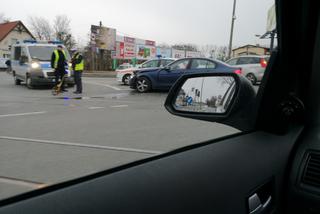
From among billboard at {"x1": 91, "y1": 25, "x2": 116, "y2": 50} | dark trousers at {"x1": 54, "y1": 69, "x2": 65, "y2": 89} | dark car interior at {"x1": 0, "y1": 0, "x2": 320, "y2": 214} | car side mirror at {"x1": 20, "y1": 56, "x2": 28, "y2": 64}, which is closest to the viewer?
dark car interior at {"x1": 0, "y1": 0, "x2": 320, "y2": 214}

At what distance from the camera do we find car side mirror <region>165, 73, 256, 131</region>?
1.62 metres

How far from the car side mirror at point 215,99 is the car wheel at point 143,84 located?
33.3ft

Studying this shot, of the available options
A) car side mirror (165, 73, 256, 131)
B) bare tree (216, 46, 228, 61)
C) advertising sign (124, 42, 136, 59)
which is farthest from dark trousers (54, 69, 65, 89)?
advertising sign (124, 42, 136, 59)

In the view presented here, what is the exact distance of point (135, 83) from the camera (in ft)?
40.7

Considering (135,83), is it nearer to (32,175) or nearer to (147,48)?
(32,175)

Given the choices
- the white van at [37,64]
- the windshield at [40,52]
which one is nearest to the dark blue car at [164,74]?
the white van at [37,64]

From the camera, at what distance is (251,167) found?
53.0 inches

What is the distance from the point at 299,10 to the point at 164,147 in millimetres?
2875

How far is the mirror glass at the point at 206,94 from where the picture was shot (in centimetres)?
171

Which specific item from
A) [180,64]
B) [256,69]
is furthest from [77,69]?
[256,69]

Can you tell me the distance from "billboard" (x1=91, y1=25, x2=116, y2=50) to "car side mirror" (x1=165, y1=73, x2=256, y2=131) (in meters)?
37.0

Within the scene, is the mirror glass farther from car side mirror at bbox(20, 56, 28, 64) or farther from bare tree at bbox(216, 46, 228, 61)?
car side mirror at bbox(20, 56, 28, 64)

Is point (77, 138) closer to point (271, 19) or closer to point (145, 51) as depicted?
point (271, 19)

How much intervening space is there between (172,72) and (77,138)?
719 centimetres
